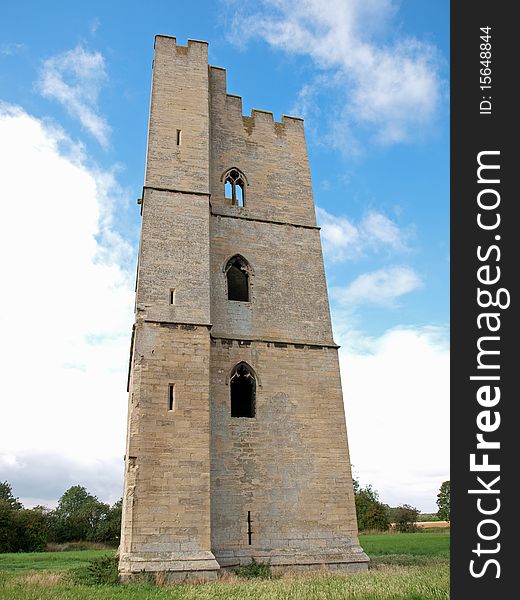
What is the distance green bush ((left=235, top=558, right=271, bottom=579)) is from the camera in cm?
1166

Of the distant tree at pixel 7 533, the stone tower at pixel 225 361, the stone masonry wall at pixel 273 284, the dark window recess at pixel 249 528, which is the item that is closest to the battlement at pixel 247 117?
the stone tower at pixel 225 361

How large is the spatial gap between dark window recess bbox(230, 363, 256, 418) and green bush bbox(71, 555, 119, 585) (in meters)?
4.54

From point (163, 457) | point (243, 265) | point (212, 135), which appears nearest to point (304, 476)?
point (163, 457)

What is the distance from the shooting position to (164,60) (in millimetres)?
17453

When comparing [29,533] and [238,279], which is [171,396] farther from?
[29,533]

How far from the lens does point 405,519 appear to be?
1586 inches

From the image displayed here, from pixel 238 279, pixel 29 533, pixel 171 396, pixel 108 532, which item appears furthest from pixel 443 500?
pixel 171 396

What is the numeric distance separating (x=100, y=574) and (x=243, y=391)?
18.3 ft

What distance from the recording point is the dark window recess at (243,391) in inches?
560

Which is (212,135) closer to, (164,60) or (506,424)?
(164,60)

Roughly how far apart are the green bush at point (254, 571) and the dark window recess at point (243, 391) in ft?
11.3

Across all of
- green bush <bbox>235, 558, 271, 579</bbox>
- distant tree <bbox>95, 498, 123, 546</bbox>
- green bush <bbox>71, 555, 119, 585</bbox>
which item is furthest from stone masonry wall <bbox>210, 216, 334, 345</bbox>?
distant tree <bbox>95, 498, 123, 546</bbox>

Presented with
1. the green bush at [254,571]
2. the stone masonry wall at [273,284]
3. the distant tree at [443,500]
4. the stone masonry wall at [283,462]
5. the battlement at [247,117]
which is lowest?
the distant tree at [443,500]

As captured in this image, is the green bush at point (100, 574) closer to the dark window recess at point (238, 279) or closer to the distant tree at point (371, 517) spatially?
the dark window recess at point (238, 279)
